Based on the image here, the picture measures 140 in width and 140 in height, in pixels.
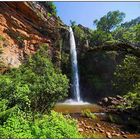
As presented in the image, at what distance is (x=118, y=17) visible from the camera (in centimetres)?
2509

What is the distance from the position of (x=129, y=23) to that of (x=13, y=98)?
25681 mm

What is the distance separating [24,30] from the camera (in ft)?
54.6

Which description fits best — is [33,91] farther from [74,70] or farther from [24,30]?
[74,70]

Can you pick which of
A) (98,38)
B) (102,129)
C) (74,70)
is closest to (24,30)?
(74,70)

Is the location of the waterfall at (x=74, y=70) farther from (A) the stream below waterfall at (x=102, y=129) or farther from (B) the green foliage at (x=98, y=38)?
(A) the stream below waterfall at (x=102, y=129)

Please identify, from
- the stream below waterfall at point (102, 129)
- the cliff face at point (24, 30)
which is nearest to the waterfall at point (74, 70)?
the cliff face at point (24, 30)

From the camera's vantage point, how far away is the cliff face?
49.5 feet

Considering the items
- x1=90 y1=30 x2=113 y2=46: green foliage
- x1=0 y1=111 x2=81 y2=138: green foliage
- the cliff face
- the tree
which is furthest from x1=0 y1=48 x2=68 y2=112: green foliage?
the tree

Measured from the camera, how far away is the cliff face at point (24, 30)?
15.1m

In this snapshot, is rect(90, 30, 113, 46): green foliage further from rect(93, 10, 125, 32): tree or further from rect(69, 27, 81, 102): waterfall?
rect(93, 10, 125, 32): tree

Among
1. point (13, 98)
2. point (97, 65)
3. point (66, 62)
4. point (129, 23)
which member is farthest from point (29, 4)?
point (129, 23)

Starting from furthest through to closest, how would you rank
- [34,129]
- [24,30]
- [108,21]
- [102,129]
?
[108,21] < [24,30] < [102,129] < [34,129]

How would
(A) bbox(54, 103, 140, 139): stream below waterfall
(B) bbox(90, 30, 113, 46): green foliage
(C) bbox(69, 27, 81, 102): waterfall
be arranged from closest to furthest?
1. (A) bbox(54, 103, 140, 139): stream below waterfall
2. (C) bbox(69, 27, 81, 102): waterfall
3. (B) bbox(90, 30, 113, 46): green foliage

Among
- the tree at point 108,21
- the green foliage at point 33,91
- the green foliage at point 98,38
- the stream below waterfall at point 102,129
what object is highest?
the tree at point 108,21
